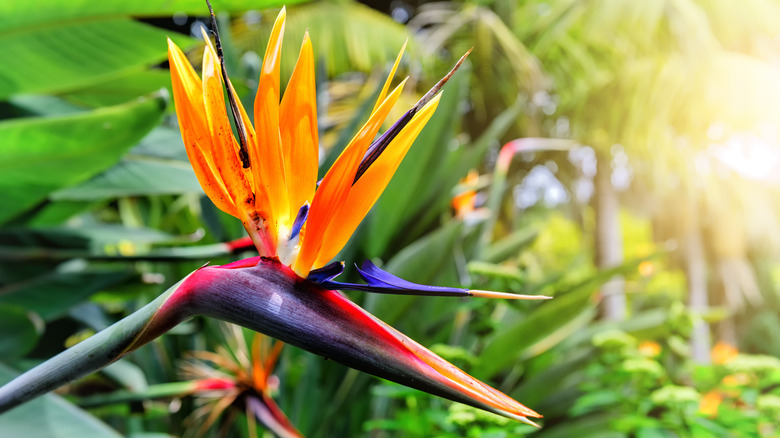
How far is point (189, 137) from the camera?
21 centimetres

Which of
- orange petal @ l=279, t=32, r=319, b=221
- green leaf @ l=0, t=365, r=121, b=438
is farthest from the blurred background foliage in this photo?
orange petal @ l=279, t=32, r=319, b=221

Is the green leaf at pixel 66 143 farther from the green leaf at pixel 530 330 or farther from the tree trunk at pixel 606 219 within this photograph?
the tree trunk at pixel 606 219

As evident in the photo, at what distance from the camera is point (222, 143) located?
0.69ft

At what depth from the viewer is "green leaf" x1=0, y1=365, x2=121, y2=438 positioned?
0.38 meters

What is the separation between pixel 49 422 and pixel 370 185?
0.34 metres

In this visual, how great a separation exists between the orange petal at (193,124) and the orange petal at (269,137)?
0.02m

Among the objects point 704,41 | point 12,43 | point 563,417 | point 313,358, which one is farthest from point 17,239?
point 704,41

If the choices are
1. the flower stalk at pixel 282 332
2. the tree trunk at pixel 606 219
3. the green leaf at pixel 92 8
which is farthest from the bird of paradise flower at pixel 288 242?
the tree trunk at pixel 606 219

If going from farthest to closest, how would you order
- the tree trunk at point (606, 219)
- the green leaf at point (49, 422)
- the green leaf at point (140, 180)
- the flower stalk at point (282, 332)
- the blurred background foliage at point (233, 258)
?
the tree trunk at point (606, 219), the green leaf at point (140, 180), the blurred background foliage at point (233, 258), the green leaf at point (49, 422), the flower stalk at point (282, 332)

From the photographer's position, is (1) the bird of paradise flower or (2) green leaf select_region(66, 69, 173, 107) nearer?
(1) the bird of paradise flower

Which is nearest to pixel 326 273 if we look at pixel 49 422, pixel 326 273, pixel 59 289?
pixel 326 273

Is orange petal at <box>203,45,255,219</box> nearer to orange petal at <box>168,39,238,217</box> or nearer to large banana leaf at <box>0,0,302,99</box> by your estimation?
orange petal at <box>168,39,238,217</box>

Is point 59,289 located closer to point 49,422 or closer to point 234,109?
point 49,422

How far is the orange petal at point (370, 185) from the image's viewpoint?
0.21 m
